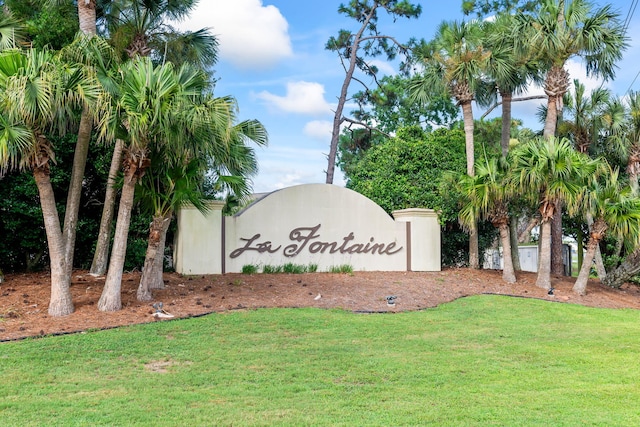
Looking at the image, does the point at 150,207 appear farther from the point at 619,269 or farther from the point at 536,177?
the point at 619,269

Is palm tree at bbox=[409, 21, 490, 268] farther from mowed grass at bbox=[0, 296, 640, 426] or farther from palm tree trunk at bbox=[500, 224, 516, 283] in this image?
mowed grass at bbox=[0, 296, 640, 426]

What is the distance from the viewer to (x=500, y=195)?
Result: 1638cm

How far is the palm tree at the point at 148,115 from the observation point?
9898 mm

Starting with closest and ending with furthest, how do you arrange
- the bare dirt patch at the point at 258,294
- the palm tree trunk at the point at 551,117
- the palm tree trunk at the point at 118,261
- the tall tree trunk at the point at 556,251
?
the bare dirt patch at the point at 258,294 < the palm tree trunk at the point at 118,261 < the palm tree trunk at the point at 551,117 < the tall tree trunk at the point at 556,251

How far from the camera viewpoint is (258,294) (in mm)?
12867

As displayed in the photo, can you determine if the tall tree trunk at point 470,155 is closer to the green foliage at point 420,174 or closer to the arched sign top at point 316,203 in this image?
the green foliage at point 420,174

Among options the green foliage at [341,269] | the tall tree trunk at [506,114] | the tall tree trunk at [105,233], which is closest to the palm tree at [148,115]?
the tall tree trunk at [105,233]

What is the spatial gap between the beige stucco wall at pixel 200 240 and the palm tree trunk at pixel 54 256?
183 inches

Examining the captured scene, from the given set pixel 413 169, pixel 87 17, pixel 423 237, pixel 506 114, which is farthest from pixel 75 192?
pixel 506 114

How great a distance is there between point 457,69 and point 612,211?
614cm

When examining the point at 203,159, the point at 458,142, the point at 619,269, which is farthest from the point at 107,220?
the point at 619,269

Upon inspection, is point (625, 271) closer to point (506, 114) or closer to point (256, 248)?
point (506, 114)

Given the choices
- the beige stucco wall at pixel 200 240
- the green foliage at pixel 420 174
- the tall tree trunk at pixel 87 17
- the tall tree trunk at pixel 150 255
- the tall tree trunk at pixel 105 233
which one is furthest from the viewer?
the green foliage at pixel 420 174

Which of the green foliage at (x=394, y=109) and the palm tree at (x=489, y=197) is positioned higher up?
the green foliage at (x=394, y=109)
